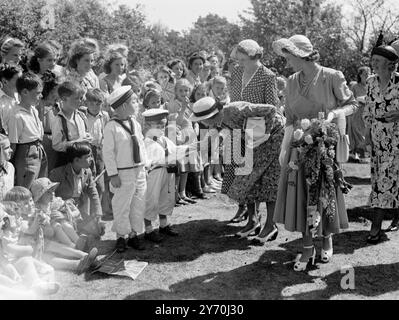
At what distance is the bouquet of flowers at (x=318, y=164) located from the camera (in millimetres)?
4371

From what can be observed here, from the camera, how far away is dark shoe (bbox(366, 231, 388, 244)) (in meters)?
5.42

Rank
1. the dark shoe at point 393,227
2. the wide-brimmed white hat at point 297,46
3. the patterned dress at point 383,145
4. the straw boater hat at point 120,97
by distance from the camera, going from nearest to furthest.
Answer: the wide-brimmed white hat at point 297,46, the straw boater hat at point 120,97, the patterned dress at point 383,145, the dark shoe at point 393,227

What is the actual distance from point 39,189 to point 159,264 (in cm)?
135

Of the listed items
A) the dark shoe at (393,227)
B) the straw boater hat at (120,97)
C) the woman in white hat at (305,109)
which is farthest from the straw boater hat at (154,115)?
the dark shoe at (393,227)

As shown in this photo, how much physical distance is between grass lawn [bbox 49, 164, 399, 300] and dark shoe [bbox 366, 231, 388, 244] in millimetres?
84

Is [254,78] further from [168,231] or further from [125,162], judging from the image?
[168,231]

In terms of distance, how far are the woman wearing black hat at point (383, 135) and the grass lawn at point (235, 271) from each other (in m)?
0.43

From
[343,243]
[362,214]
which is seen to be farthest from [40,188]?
[362,214]

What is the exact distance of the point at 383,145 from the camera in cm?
548

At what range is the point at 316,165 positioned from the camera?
4387mm

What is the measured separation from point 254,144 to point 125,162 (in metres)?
1.41

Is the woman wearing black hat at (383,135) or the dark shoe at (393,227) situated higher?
the woman wearing black hat at (383,135)

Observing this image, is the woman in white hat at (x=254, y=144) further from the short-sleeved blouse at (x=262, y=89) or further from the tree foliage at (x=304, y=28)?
the tree foliage at (x=304, y=28)
